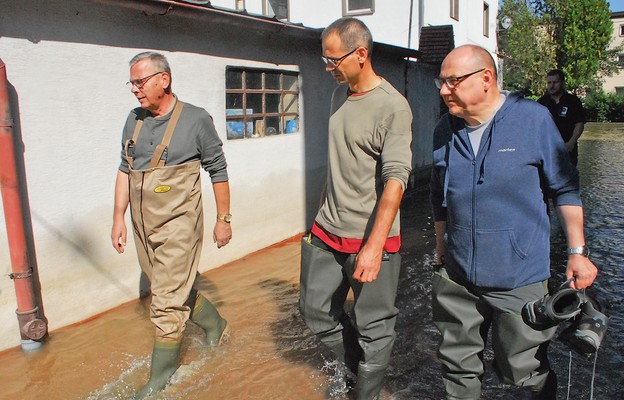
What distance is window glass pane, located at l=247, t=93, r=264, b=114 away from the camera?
6598mm

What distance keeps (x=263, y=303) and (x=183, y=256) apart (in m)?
1.82

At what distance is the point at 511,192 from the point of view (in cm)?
261

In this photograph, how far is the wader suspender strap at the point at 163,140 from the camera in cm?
345

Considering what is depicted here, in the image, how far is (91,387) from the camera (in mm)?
3768

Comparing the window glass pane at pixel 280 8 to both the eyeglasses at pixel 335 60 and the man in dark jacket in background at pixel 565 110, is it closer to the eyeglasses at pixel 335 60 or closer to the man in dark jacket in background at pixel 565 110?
the man in dark jacket in background at pixel 565 110

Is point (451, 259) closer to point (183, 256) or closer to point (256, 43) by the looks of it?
point (183, 256)

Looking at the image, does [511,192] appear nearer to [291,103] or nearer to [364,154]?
[364,154]

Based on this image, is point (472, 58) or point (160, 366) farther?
point (160, 366)

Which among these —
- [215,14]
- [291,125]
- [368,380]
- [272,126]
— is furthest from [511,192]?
[291,125]

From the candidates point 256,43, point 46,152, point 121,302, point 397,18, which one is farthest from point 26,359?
point 397,18

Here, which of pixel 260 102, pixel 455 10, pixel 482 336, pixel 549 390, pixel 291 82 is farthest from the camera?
pixel 455 10

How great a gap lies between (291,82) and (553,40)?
1271 inches

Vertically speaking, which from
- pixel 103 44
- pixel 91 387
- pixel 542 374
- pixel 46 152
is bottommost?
pixel 91 387

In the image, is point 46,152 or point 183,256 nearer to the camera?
point 183,256
